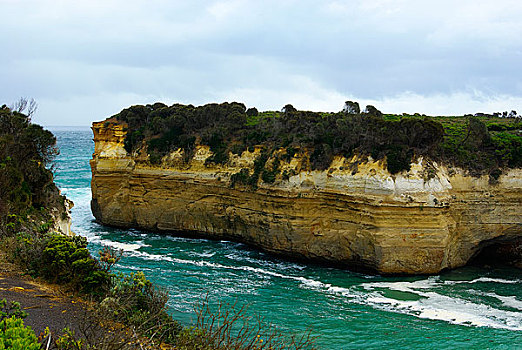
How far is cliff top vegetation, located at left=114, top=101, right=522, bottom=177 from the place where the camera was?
2078 centimetres

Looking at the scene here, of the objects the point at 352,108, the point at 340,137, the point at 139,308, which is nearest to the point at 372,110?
the point at 352,108

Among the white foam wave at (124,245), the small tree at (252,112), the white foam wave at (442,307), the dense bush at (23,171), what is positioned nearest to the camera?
the dense bush at (23,171)

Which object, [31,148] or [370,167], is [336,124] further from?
[31,148]

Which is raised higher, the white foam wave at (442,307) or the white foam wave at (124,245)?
the white foam wave at (442,307)

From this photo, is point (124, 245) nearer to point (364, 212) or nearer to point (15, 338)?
point (364, 212)

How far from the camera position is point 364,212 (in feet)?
65.3

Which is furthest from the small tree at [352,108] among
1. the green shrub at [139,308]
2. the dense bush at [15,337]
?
the dense bush at [15,337]

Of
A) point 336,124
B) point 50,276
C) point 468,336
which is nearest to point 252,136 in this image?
point 336,124

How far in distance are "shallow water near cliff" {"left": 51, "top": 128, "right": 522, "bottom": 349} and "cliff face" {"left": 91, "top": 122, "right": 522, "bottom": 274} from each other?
0.97 metres

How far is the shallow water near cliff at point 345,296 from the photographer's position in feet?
46.3

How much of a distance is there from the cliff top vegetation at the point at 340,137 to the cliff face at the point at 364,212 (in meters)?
0.65

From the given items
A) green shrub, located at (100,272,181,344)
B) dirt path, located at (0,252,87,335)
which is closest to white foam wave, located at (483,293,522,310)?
green shrub, located at (100,272,181,344)

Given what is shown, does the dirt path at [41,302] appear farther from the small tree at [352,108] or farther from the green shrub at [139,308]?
the small tree at [352,108]

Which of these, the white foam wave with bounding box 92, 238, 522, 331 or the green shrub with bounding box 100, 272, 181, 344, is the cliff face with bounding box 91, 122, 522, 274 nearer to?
the white foam wave with bounding box 92, 238, 522, 331
